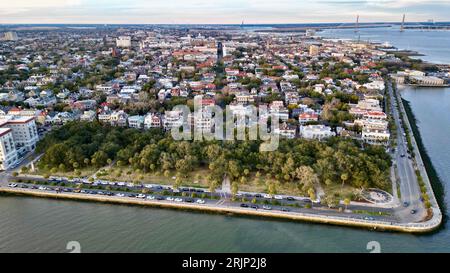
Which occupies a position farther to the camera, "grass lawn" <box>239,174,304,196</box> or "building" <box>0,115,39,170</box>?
"building" <box>0,115,39,170</box>

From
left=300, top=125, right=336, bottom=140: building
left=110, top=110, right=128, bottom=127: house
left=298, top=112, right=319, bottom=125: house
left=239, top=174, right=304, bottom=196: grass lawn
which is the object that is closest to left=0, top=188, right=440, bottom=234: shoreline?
left=239, top=174, right=304, bottom=196: grass lawn

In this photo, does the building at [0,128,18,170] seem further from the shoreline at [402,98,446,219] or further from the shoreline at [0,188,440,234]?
the shoreline at [402,98,446,219]

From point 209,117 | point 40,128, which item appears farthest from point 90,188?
point 40,128

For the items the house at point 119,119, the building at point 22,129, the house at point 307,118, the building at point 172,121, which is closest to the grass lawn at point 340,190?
the house at point 307,118

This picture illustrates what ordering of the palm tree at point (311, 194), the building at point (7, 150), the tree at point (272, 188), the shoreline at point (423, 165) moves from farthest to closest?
the building at point (7, 150), the tree at point (272, 188), the palm tree at point (311, 194), the shoreline at point (423, 165)

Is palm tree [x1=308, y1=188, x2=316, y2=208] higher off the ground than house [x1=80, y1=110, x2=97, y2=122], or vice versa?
house [x1=80, y1=110, x2=97, y2=122]

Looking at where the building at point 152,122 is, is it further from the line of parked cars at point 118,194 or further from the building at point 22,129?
the line of parked cars at point 118,194

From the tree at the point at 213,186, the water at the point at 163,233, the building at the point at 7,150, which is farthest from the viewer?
the building at the point at 7,150
